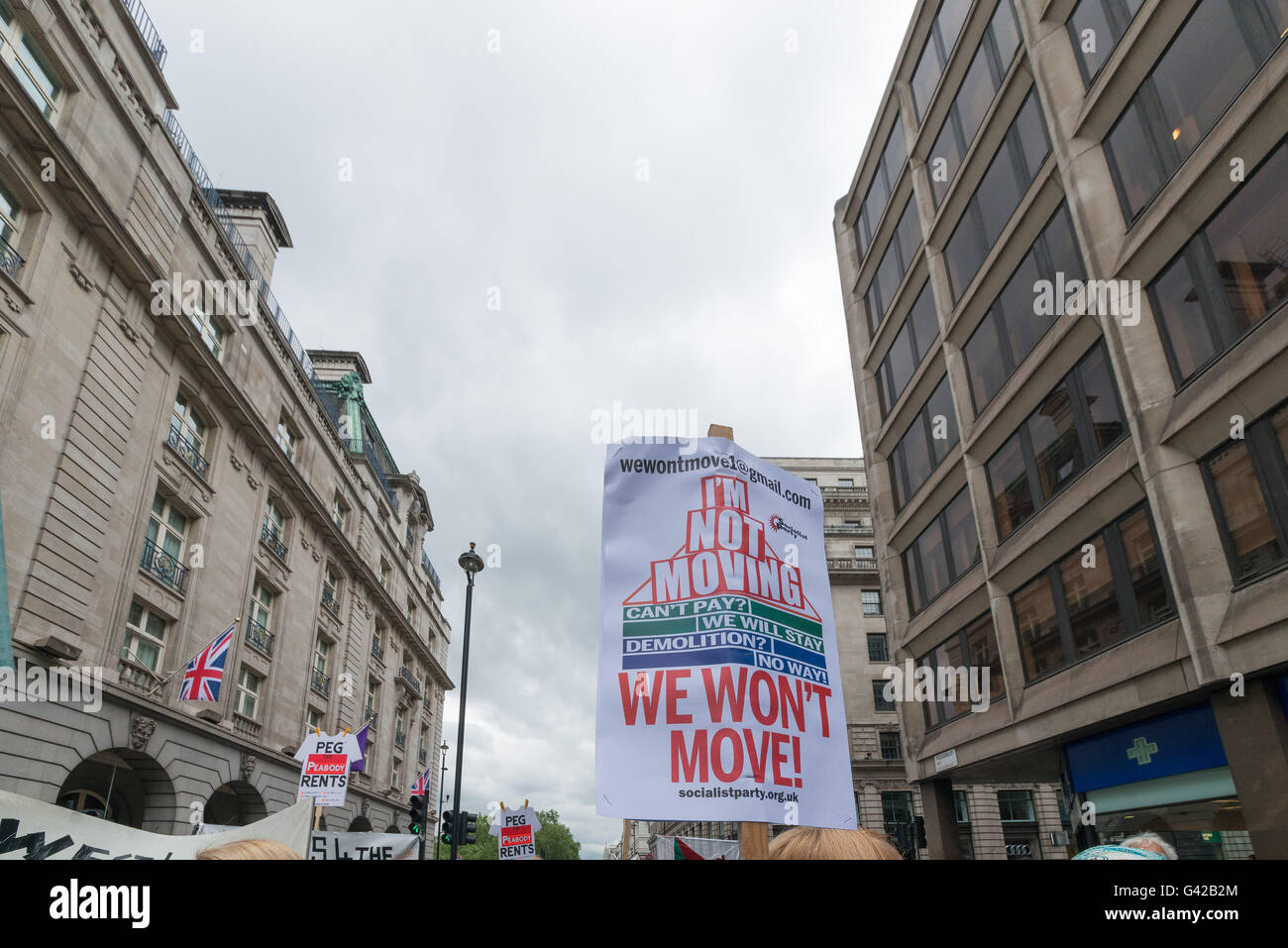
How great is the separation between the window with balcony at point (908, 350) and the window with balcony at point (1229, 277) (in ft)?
29.1

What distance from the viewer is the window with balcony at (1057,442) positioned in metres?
15.7

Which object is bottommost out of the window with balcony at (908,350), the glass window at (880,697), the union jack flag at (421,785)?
the union jack flag at (421,785)

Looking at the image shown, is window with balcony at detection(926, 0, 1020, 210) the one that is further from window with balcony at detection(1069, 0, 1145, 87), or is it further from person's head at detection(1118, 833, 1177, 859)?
person's head at detection(1118, 833, 1177, 859)

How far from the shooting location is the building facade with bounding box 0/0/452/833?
57.6 ft

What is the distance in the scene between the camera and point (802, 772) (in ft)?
13.7

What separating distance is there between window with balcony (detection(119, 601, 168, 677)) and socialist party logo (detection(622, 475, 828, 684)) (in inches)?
859

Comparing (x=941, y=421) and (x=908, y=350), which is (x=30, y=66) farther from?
(x=941, y=421)

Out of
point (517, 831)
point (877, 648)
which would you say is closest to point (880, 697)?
point (877, 648)

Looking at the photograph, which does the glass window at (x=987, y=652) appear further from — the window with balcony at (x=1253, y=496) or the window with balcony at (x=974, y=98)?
the window with balcony at (x=974, y=98)

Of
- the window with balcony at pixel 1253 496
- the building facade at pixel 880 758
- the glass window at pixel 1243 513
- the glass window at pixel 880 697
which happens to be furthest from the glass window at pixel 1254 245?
the glass window at pixel 880 697

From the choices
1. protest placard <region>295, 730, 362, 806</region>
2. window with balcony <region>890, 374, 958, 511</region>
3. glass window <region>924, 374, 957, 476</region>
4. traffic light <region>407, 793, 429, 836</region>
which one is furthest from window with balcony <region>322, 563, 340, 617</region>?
glass window <region>924, 374, 957, 476</region>

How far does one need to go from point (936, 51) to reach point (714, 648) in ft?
80.6
